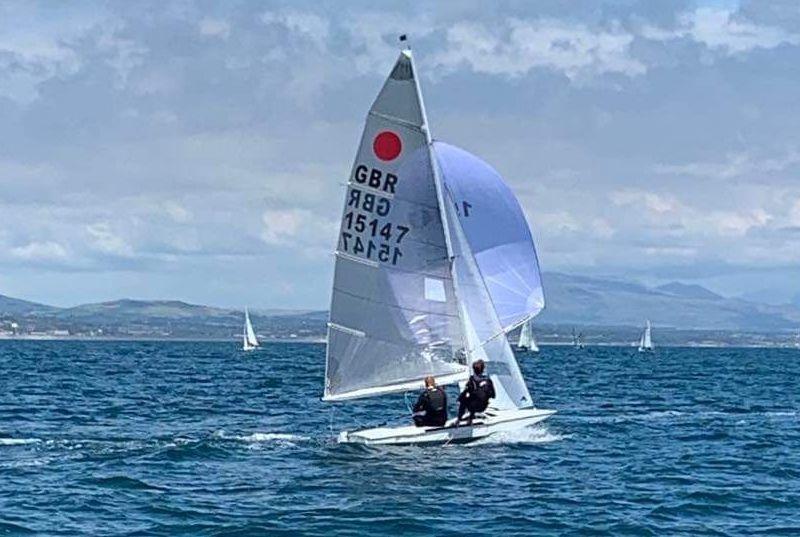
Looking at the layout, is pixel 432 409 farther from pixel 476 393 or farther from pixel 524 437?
pixel 524 437

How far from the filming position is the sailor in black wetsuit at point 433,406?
34.9 m

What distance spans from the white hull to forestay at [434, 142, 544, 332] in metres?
2.60

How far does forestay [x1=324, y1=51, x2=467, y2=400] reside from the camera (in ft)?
116

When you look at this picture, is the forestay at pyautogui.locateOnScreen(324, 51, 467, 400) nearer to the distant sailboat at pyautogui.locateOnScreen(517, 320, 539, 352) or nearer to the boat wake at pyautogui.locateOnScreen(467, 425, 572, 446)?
the boat wake at pyautogui.locateOnScreen(467, 425, 572, 446)

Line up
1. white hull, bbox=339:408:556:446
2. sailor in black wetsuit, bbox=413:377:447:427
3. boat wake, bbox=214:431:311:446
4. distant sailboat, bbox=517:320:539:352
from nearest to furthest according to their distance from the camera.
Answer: white hull, bbox=339:408:556:446, sailor in black wetsuit, bbox=413:377:447:427, boat wake, bbox=214:431:311:446, distant sailboat, bbox=517:320:539:352

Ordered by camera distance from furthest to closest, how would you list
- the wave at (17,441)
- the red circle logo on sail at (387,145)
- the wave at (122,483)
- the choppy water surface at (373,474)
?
the wave at (17,441), the red circle logo on sail at (387,145), the wave at (122,483), the choppy water surface at (373,474)

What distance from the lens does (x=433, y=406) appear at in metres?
34.9

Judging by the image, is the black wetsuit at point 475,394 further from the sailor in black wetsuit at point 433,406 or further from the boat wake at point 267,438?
the boat wake at point 267,438

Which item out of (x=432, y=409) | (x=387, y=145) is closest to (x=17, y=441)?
(x=432, y=409)

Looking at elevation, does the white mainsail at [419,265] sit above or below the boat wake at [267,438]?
above

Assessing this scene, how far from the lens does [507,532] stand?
2466 centimetres

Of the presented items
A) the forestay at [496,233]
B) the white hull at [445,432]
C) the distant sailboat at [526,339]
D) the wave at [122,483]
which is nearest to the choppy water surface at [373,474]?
the wave at [122,483]

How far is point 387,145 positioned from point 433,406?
657 centimetres

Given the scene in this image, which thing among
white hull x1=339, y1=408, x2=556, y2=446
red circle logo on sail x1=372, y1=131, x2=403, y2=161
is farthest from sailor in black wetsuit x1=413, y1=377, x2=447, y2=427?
red circle logo on sail x1=372, y1=131, x2=403, y2=161
